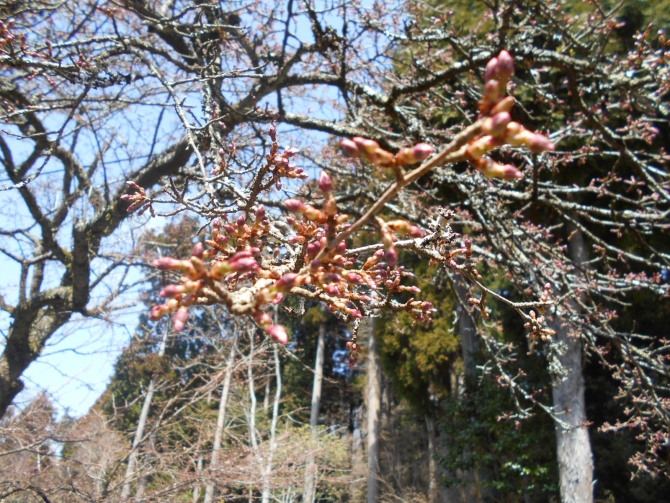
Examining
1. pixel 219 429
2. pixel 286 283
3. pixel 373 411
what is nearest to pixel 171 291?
pixel 286 283

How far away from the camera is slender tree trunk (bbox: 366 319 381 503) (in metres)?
13.9

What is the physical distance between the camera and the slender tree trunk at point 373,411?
45.7ft

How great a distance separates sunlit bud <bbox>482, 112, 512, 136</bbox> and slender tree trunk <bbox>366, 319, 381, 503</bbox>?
529 inches

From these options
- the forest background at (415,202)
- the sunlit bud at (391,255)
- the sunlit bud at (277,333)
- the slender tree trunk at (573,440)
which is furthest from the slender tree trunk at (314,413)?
the sunlit bud at (391,255)

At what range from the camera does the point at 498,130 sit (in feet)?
1.95

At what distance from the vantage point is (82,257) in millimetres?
4391

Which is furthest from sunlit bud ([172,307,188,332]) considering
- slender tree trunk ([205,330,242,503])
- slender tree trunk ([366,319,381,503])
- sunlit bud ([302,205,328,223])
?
slender tree trunk ([366,319,381,503])

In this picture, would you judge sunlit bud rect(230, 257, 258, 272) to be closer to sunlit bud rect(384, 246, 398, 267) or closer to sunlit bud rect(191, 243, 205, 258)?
sunlit bud rect(191, 243, 205, 258)

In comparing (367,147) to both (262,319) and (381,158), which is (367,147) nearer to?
(381,158)

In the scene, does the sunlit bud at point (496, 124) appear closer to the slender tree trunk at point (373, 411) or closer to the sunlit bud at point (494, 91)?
the sunlit bud at point (494, 91)

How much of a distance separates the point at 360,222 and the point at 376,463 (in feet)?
49.4

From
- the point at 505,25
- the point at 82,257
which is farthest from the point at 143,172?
the point at 505,25

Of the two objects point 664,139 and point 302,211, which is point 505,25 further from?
point 664,139

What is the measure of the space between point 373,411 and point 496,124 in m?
16.3
